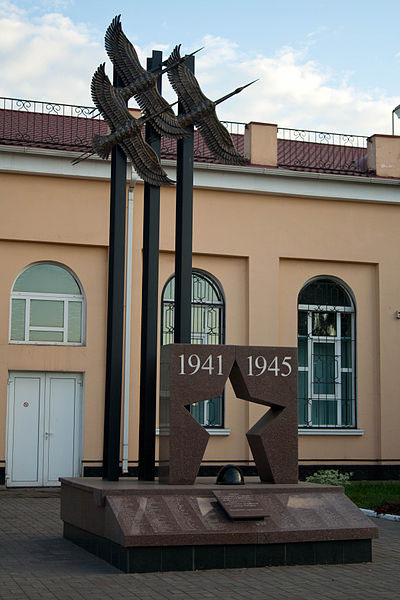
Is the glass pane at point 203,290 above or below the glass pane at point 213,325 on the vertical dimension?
above

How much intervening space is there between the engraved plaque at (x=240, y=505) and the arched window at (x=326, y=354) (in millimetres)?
9541

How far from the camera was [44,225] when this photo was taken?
16.7 m

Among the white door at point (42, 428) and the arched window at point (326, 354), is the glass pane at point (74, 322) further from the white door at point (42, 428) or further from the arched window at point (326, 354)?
the arched window at point (326, 354)

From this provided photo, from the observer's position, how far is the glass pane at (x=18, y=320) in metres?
16.6

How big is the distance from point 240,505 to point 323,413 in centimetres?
992

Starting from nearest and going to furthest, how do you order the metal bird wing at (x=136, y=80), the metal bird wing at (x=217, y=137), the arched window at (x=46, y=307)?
1. the metal bird wing at (x=136, y=80)
2. the metal bird wing at (x=217, y=137)
3. the arched window at (x=46, y=307)

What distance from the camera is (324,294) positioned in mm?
18734

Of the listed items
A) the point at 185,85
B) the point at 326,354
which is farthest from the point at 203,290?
the point at 185,85

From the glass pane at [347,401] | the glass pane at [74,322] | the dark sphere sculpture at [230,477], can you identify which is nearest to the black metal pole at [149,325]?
the dark sphere sculpture at [230,477]

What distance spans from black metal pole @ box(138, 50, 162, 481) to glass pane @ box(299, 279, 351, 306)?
27.4ft

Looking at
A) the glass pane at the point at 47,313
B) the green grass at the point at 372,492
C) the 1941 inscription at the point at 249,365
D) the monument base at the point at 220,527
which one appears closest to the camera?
the monument base at the point at 220,527

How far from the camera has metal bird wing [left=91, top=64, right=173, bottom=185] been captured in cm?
1050

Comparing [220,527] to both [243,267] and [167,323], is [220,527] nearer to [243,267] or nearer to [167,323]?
[167,323]

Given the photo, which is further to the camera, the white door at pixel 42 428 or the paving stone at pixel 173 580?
the white door at pixel 42 428
